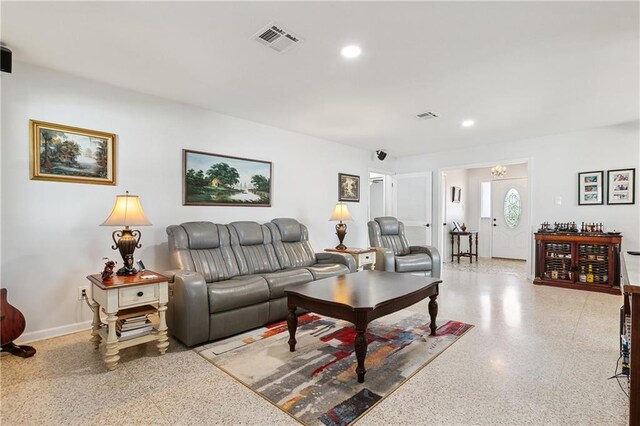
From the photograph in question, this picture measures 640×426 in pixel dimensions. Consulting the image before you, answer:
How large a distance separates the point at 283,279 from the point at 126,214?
4.93 feet

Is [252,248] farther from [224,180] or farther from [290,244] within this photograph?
[224,180]

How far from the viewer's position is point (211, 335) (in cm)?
269

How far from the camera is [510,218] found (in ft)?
25.4

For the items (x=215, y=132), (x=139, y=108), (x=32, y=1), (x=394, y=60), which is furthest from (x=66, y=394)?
(x=394, y=60)

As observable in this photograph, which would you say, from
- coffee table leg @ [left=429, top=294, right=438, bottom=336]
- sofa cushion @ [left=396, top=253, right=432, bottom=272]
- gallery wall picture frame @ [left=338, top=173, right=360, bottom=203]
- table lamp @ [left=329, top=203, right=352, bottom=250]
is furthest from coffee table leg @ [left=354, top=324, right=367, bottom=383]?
gallery wall picture frame @ [left=338, top=173, right=360, bottom=203]

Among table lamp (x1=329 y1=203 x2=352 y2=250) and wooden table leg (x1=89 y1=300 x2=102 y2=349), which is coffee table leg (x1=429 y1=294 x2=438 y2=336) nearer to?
table lamp (x1=329 y1=203 x2=352 y2=250)

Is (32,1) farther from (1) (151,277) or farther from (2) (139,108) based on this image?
(1) (151,277)

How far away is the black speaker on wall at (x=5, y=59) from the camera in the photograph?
2.41 meters

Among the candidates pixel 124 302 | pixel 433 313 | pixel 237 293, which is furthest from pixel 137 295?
pixel 433 313

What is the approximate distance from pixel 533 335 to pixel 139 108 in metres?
4.47

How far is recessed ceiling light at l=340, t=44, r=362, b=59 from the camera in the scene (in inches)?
98.1

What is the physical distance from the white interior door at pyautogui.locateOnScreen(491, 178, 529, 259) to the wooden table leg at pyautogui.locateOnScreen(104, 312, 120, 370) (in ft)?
26.6

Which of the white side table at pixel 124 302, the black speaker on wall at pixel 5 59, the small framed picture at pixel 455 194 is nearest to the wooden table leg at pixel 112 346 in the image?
the white side table at pixel 124 302

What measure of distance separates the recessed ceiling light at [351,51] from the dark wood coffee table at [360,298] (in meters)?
1.92
